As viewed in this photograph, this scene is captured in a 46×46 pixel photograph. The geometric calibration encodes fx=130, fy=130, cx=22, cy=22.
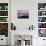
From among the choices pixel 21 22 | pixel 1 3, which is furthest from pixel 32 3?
pixel 1 3

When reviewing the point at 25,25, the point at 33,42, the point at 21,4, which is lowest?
the point at 33,42

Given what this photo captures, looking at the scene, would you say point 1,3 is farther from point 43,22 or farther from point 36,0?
point 43,22

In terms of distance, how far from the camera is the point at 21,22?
666cm

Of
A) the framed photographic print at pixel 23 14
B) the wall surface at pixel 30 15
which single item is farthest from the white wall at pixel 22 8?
the framed photographic print at pixel 23 14

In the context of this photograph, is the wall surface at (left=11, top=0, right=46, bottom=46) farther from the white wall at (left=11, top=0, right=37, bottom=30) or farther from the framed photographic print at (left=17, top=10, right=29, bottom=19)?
the framed photographic print at (left=17, top=10, right=29, bottom=19)

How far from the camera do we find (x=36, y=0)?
22.0 feet

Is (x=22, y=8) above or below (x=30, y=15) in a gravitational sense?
above

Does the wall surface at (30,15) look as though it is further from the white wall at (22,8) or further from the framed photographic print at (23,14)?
the framed photographic print at (23,14)

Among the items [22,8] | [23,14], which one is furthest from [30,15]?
[22,8]

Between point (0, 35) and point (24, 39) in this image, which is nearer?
point (24, 39)

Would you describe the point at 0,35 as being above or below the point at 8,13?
below

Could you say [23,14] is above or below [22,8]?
below

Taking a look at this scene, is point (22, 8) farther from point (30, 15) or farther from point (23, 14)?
point (30, 15)

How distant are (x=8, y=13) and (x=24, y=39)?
1.62m
